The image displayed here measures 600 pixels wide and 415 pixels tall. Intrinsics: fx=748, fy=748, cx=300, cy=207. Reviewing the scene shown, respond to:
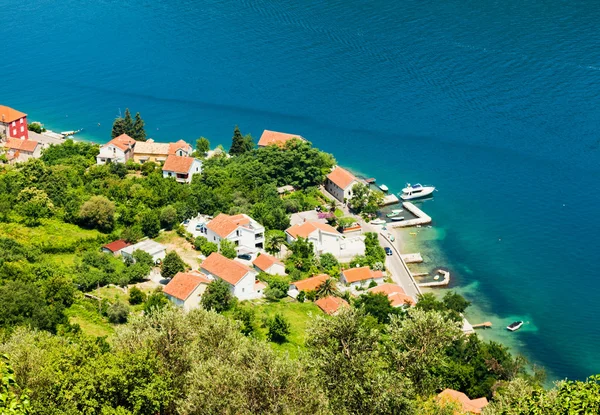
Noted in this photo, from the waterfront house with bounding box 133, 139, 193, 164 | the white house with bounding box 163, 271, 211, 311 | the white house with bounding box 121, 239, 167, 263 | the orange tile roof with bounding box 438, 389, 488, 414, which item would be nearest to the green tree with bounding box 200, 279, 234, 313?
the white house with bounding box 163, 271, 211, 311

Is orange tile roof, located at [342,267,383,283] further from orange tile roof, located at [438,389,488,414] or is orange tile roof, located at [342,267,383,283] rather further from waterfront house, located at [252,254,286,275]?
orange tile roof, located at [438,389,488,414]

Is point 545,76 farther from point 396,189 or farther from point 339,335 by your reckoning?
point 339,335

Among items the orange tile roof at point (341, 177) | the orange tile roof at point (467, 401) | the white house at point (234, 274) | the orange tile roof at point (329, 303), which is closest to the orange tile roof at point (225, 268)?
the white house at point (234, 274)

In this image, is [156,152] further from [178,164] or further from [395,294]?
[395,294]

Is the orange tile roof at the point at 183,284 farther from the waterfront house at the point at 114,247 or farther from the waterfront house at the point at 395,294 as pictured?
the waterfront house at the point at 395,294

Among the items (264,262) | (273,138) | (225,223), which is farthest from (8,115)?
(264,262)

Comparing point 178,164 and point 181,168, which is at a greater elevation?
point 178,164
